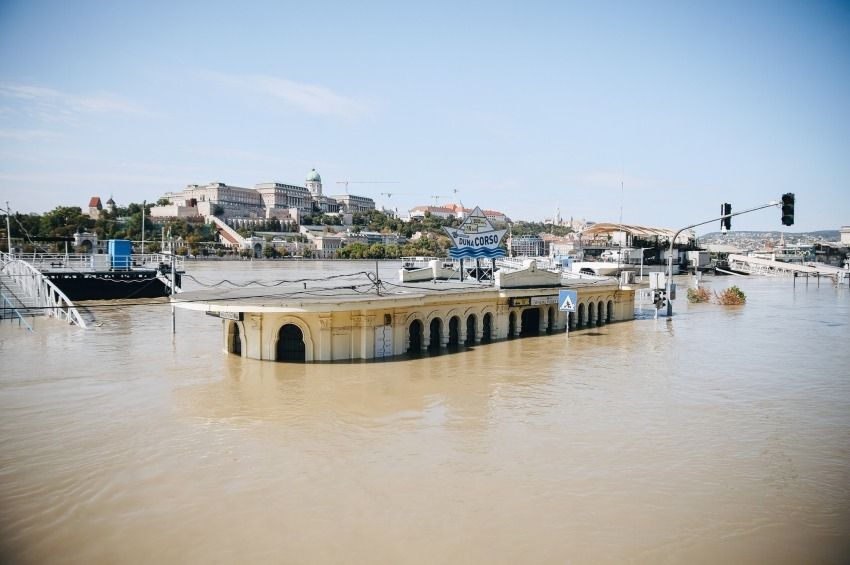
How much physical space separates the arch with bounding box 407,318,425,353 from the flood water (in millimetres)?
2433

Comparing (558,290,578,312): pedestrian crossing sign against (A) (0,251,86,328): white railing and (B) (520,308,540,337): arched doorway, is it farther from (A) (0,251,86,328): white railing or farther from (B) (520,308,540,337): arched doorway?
(A) (0,251,86,328): white railing

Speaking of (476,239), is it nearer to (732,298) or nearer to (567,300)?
(567,300)

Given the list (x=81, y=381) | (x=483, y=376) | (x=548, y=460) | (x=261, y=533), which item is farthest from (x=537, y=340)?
(x=261, y=533)

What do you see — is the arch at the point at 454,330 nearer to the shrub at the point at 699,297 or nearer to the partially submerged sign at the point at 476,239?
the partially submerged sign at the point at 476,239

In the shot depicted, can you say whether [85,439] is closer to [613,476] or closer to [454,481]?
[454,481]

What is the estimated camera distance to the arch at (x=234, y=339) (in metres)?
26.7

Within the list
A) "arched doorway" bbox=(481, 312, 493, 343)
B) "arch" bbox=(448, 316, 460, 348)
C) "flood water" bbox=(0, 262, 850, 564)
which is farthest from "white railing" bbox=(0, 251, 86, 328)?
"arched doorway" bbox=(481, 312, 493, 343)

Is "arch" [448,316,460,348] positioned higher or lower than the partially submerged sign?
lower

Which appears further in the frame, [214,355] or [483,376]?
[214,355]

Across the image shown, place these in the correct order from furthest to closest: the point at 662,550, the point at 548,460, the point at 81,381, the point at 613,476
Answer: the point at 81,381, the point at 548,460, the point at 613,476, the point at 662,550

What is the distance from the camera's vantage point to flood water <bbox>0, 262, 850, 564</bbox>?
11.0 meters

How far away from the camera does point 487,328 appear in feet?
110

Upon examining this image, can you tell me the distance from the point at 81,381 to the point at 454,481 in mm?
15987

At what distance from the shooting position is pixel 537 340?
3378cm
